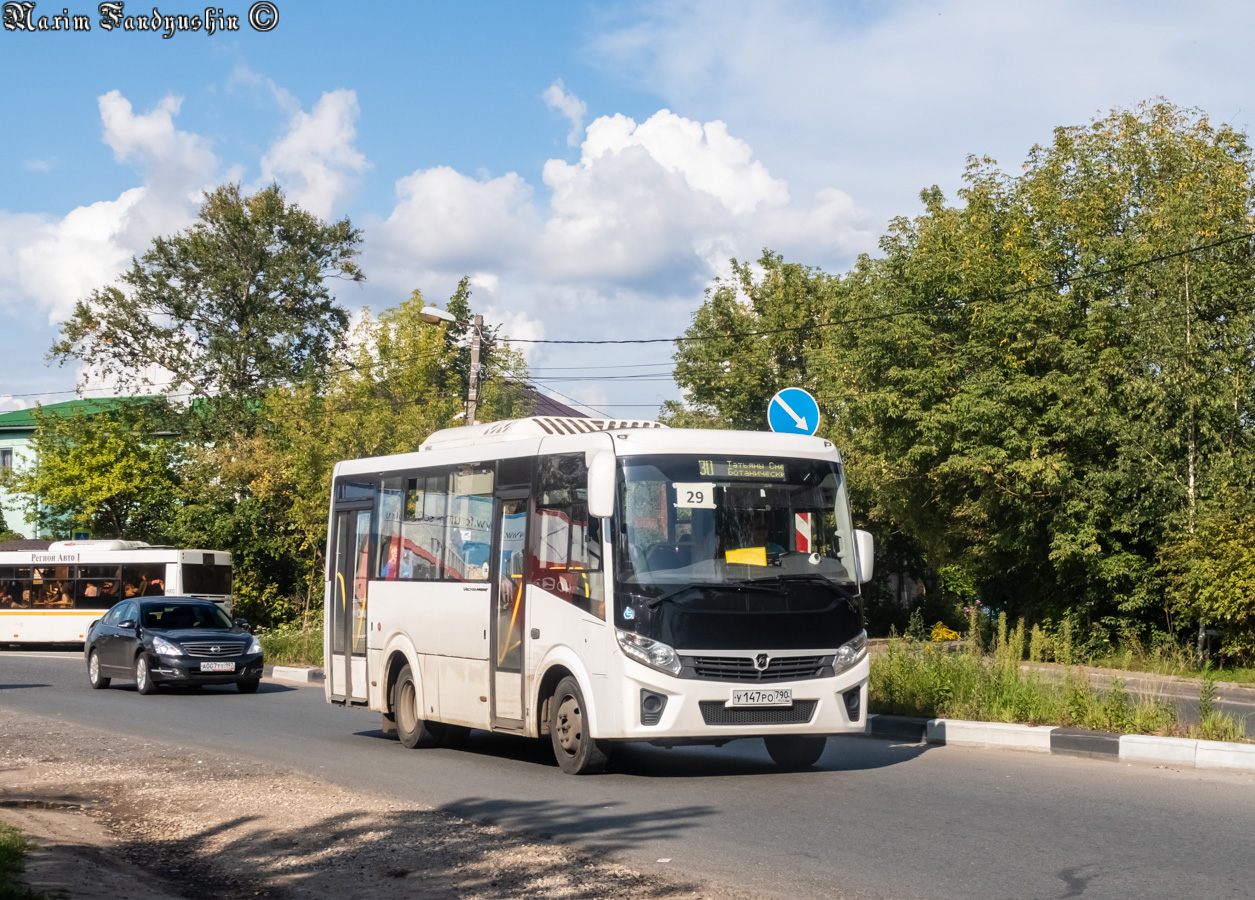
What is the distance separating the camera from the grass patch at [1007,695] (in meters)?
13.0

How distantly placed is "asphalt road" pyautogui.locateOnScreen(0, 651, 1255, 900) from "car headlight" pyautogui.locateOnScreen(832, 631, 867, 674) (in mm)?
903

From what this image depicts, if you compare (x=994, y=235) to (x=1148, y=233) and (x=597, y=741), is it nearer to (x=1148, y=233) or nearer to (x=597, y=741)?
(x=1148, y=233)

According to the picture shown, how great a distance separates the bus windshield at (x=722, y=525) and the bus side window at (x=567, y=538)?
0.32 meters

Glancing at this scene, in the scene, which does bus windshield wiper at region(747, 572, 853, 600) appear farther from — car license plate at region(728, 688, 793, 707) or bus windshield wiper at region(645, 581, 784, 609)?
car license plate at region(728, 688, 793, 707)

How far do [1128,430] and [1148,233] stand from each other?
693 centimetres

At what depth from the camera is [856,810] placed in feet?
31.3

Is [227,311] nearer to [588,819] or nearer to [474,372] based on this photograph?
[474,372]

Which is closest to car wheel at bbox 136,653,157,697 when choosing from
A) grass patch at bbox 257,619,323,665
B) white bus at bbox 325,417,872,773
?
grass patch at bbox 257,619,323,665

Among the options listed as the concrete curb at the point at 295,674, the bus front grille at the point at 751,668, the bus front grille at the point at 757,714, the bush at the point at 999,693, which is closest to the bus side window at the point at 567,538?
the bus front grille at the point at 751,668

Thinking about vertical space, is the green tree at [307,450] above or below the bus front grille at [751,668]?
above

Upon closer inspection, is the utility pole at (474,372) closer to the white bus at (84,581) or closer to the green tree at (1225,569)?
the green tree at (1225,569)

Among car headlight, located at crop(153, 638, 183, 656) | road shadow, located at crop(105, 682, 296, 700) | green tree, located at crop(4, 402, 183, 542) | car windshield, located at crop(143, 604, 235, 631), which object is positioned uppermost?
green tree, located at crop(4, 402, 183, 542)

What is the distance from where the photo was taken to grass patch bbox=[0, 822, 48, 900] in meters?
6.23

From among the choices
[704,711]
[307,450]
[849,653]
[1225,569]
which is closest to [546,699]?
[704,711]
